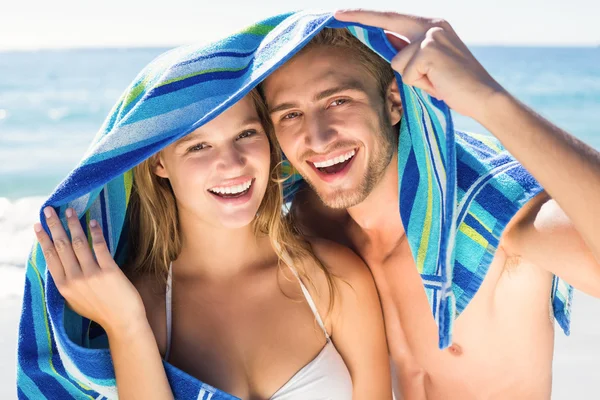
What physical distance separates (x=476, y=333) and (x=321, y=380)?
0.50 meters

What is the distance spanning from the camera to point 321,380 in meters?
2.19

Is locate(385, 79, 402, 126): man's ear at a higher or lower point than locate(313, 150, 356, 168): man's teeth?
higher

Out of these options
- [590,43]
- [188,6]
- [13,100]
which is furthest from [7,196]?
[590,43]

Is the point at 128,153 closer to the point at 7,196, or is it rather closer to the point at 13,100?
the point at 7,196

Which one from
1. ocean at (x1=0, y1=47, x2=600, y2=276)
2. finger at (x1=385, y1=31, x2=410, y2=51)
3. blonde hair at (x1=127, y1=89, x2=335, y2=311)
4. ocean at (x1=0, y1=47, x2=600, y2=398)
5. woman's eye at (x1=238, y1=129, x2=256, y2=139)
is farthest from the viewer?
ocean at (x1=0, y1=47, x2=600, y2=276)

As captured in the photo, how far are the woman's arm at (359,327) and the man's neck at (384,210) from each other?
14 centimetres

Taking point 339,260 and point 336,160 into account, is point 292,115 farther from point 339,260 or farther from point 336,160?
point 339,260

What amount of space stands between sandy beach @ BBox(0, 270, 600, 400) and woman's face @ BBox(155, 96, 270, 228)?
1841 millimetres

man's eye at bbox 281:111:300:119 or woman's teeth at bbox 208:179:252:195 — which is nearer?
woman's teeth at bbox 208:179:252:195

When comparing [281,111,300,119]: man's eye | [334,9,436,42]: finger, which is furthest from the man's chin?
[334,9,436,42]: finger

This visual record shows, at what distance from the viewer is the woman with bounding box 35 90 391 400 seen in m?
2.03

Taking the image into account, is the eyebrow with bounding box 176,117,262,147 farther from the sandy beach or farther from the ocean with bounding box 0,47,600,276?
the ocean with bounding box 0,47,600,276

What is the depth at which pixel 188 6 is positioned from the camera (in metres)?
18.2

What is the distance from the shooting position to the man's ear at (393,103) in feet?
7.67
